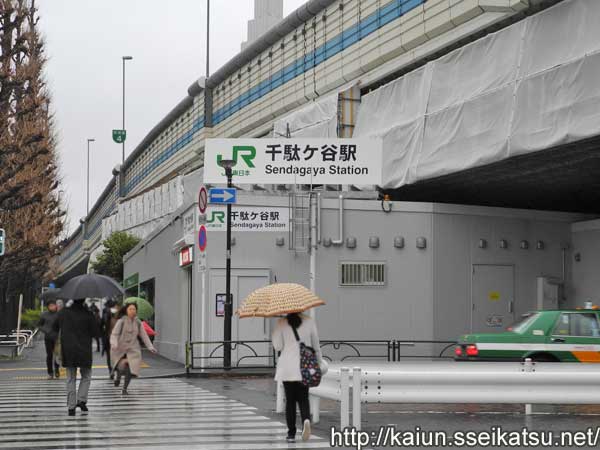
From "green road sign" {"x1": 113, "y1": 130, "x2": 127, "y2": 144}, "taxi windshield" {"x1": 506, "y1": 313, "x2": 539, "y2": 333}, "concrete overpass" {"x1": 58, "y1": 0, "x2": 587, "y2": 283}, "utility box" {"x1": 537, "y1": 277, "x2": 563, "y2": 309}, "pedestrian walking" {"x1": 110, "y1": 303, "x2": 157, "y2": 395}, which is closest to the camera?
"taxi windshield" {"x1": 506, "y1": 313, "x2": 539, "y2": 333}

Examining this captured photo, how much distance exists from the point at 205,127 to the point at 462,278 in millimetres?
37690

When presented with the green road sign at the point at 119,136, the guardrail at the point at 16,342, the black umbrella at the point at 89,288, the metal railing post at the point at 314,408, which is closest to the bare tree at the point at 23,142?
the guardrail at the point at 16,342

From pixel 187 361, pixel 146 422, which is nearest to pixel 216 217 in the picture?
pixel 187 361

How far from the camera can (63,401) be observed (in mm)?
16781

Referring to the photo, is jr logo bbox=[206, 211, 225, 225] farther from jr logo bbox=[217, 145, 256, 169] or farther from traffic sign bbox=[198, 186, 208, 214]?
traffic sign bbox=[198, 186, 208, 214]

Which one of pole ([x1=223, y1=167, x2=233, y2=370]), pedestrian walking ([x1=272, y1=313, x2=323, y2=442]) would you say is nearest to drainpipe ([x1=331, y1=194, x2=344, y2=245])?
pole ([x1=223, y1=167, x2=233, y2=370])

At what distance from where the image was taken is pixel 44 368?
2728 centimetres

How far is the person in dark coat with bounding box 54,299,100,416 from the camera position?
46.1ft

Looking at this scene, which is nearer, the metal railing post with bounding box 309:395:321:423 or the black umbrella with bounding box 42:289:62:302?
the metal railing post with bounding box 309:395:321:423

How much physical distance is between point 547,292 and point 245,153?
30.4 ft

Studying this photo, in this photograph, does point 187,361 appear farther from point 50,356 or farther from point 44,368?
point 44,368

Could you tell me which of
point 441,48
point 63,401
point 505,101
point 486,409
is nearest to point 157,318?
point 441,48

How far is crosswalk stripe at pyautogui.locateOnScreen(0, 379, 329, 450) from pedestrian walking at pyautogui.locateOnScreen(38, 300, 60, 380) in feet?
14.1

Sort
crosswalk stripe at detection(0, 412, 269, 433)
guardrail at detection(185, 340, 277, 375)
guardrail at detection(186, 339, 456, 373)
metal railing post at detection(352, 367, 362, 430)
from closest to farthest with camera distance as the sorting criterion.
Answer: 1. metal railing post at detection(352, 367, 362, 430)
2. crosswalk stripe at detection(0, 412, 269, 433)
3. guardrail at detection(186, 339, 456, 373)
4. guardrail at detection(185, 340, 277, 375)
